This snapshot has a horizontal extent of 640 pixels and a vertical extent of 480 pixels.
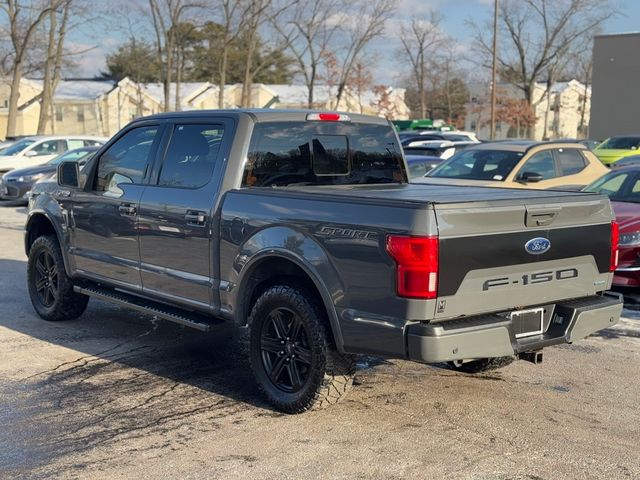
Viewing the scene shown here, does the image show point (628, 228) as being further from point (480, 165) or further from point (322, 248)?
point (322, 248)

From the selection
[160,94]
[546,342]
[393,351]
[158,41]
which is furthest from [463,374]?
[160,94]

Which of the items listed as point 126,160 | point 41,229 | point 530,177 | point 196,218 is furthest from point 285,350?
point 530,177

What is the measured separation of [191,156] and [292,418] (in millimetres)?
2181

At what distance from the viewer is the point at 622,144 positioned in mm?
27594

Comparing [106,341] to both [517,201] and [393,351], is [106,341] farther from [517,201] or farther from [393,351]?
[517,201]

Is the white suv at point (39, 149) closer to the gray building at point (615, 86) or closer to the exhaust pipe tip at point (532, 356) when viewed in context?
the exhaust pipe tip at point (532, 356)

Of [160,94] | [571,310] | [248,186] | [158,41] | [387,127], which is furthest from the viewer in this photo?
[160,94]

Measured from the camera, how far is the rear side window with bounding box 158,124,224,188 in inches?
225

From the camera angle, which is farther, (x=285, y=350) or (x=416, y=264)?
(x=285, y=350)

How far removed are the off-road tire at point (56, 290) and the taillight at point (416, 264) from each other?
4.16 metres

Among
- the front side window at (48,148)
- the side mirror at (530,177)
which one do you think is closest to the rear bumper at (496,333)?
the side mirror at (530,177)

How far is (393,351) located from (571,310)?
1327 millimetres

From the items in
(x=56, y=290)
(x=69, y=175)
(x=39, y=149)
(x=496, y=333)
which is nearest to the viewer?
(x=496, y=333)

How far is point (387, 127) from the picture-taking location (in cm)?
654
